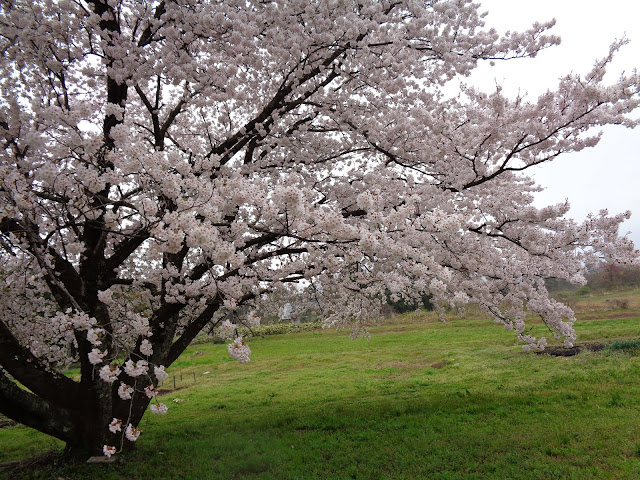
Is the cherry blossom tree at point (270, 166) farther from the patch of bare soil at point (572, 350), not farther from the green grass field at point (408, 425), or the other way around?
the patch of bare soil at point (572, 350)

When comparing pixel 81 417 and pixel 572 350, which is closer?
pixel 81 417

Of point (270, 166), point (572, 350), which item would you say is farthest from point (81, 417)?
point (572, 350)

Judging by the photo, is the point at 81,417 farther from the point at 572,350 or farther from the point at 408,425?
the point at 572,350

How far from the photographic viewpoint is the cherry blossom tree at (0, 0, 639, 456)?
215 inches

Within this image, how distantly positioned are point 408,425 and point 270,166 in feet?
21.1

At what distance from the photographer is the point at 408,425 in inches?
333

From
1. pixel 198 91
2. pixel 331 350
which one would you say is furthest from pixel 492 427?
pixel 331 350

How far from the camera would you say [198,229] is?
3.89 m

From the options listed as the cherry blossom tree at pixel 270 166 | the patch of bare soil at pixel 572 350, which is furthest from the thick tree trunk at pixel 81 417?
the patch of bare soil at pixel 572 350

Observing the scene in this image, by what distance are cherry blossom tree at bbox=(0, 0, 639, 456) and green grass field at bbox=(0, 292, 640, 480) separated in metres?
1.65

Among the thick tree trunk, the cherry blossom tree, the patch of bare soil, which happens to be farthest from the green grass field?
the cherry blossom tree

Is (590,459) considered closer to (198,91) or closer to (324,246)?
(324,246)

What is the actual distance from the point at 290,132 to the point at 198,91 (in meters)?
2.22

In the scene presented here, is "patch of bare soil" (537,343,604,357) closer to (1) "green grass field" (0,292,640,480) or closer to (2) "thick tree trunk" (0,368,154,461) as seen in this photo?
(1) "green grass field" (0,292,640,480)
